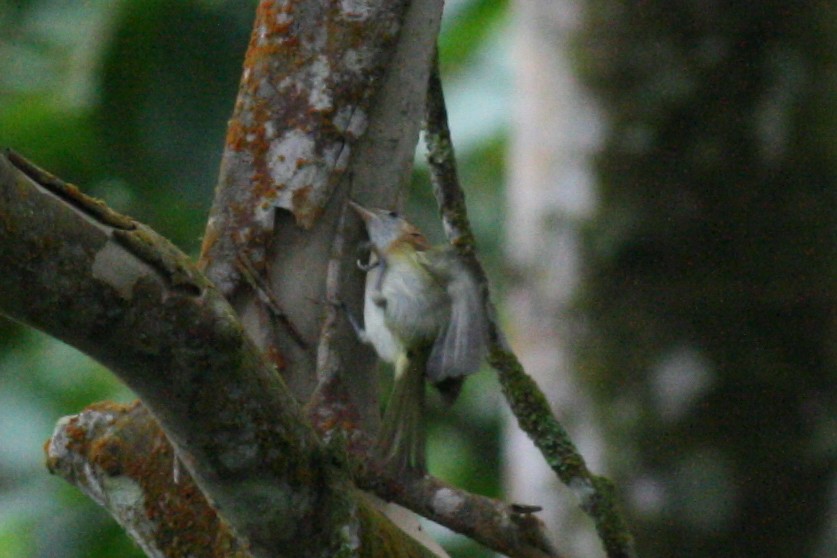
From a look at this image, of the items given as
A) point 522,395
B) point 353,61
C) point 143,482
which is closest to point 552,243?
point 522,395

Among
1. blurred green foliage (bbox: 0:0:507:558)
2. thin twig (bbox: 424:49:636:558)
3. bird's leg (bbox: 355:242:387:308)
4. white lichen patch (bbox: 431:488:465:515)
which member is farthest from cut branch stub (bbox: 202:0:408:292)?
blurred green foliage (bbox: 0:0:507:558)

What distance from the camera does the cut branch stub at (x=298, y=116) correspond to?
2230 millimetres

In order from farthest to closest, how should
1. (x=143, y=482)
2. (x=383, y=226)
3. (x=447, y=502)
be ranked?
(x=383, y=226) < (x=447, y=502) < (x=143, y=482)

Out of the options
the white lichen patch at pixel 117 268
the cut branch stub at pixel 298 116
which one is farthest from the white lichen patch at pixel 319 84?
the white lichen patch at pixel 117 268

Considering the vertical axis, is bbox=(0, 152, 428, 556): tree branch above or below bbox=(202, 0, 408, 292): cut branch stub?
below

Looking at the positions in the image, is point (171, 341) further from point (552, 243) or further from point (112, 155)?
point (112, 155)

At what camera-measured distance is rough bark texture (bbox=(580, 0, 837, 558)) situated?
371 centimetres

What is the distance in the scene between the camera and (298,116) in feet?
7.36

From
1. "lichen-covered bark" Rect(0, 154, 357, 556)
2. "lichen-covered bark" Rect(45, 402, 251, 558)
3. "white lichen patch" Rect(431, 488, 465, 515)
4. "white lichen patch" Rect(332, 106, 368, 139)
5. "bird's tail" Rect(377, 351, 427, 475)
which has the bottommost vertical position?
"lichen-covered bark" Rect(0, 154, 357, 556)

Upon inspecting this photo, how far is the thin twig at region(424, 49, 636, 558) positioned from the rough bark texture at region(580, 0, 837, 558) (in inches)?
53.3

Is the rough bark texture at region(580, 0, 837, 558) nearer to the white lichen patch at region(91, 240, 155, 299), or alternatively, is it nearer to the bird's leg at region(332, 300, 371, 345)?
the bird's leg at region(332, 300, 371, 345)

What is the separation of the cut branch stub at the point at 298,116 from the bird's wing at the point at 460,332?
0.30m

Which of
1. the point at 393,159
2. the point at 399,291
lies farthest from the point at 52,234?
the point at 399,291

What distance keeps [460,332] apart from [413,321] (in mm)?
312
